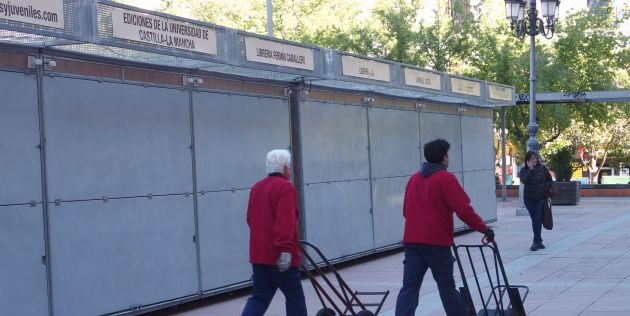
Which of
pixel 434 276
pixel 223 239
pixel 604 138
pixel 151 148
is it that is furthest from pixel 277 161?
pixel 604 138

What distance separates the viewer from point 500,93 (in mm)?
20734

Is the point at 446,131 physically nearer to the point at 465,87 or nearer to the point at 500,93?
the point at 465,87

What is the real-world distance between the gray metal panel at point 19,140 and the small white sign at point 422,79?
7735 millimetres

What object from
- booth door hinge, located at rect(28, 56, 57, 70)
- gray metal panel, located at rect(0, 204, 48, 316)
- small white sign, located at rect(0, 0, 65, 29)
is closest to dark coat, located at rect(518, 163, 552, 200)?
booth door hinge, located at rect(28, 56, 57, 70)

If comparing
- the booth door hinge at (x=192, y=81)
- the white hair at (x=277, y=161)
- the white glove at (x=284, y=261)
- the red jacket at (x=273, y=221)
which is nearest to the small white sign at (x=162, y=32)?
the booth door hinge at (x=192, y=81)

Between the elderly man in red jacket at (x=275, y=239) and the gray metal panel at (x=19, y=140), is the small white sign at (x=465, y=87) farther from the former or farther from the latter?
the elderly man in red jacket at (x=275, y=239)

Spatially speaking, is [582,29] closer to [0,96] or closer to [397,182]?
[397,182]

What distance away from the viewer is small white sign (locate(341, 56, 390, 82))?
1319cm

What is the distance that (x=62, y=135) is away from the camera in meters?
8.86

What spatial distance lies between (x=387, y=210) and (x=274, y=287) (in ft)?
27.4

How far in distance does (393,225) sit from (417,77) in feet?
8.10

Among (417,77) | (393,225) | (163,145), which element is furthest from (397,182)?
(163,145)

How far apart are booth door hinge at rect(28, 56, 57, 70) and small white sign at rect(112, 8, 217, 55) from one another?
63 centimetres

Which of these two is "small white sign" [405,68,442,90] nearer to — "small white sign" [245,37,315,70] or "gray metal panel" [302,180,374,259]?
"gray metal panel" [302,180,374,259]
